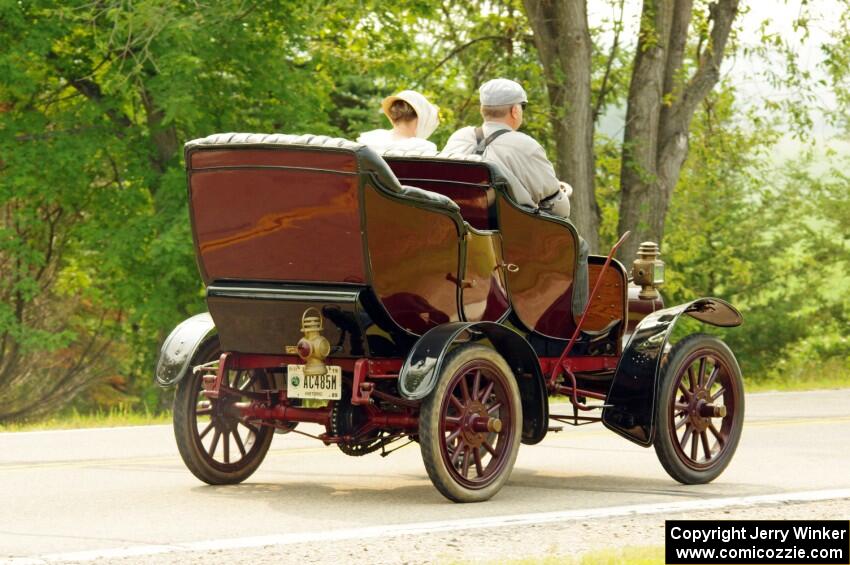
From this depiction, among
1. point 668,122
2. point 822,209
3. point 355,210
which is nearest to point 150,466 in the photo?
point 355,210

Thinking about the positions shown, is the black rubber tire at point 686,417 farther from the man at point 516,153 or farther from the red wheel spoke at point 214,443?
the red wheel spoke at point 214,443

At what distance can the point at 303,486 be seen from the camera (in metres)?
8.55

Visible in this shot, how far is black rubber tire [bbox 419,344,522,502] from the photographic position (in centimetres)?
738

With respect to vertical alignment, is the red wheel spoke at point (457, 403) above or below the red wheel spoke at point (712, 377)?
below

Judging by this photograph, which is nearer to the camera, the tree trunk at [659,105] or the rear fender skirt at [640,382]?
the rear fender skirt at [640,382]

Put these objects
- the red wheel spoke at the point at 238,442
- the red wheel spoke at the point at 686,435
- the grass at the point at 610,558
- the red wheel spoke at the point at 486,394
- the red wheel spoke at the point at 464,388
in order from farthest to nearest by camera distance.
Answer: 1. the red wheel spoke at the point at 686,435
2. the red wheel spoke at the point at 238,442
3. the red wheel spoke at the point at 486,394
4. the red wheel spoke at the point at 464,388
5. the grass at the point at 610,558

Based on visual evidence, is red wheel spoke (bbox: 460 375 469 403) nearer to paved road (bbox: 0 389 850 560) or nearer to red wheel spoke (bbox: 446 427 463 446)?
red wheel spoke (bbox: 446 427 463 446)

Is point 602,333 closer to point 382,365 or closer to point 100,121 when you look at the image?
point 382,365

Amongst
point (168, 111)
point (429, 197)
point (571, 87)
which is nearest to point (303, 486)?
point (429, 197)

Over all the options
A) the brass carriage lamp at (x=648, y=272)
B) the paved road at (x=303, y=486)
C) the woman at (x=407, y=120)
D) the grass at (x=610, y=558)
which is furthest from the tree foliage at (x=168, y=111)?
the grass at (x=610, y=558)

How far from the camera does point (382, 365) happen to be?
7.72 m

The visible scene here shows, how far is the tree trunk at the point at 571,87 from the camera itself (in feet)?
61.1

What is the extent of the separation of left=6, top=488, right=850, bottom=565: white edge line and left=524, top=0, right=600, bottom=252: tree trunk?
1120 cm

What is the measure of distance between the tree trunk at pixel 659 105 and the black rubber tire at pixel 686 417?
11.3 metres
